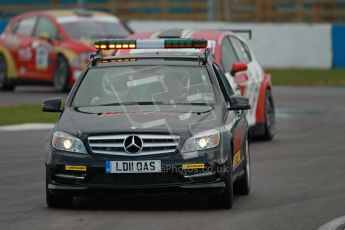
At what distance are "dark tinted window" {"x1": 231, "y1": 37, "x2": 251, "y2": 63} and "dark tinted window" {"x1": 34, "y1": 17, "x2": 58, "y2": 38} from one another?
9.88 meters

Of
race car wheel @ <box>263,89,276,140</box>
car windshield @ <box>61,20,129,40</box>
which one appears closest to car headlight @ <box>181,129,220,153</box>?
race car wheel @ <box>263,89,276,140</box>

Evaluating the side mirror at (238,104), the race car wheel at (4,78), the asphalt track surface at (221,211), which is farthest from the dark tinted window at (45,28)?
the side mirror at (238,104)

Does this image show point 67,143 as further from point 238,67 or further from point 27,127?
point 27,127

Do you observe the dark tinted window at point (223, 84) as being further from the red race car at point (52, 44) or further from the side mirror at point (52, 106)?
the red race car at point (52, 44)

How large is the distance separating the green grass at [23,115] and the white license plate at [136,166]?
406 inches

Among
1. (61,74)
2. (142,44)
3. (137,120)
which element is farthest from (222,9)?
(137,120)

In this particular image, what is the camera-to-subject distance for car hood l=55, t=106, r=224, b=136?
35.1 feet

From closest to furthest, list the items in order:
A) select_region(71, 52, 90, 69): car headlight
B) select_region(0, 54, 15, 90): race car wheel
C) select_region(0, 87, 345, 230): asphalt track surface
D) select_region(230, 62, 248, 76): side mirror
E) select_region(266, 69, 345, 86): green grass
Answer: select_region(0, 87, 345, 230): asphalt track surface → select_region(230, 62, 248, 76): side mirror → select_region(71, 52, 90, 69): car headlight → select_region(0, 54, 15, 90): race car wheel → select_region(266, 69, 345, 86): green grass

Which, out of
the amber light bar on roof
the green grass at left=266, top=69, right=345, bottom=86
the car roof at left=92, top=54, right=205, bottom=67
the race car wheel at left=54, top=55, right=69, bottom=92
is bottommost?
the green grass at left=266, top=69, right=345, bottom=86

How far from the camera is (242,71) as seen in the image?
17312mm

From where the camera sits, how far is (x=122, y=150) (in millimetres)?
10578

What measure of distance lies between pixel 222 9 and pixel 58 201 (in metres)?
28.0

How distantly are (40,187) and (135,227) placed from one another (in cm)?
292

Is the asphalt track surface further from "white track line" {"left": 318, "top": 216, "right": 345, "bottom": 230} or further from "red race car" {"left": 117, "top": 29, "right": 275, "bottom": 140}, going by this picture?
"red race car" {"left": 117, "top": 29, "right": 275, "bottom": 140}
